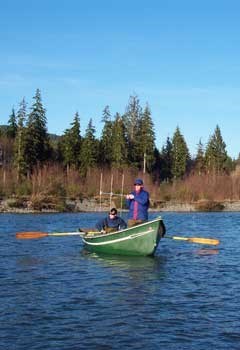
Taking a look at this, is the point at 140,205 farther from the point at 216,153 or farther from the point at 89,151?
the point at 216,153

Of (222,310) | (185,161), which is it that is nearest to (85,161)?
(185,161)

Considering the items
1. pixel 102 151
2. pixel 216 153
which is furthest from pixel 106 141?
pixel 216 153

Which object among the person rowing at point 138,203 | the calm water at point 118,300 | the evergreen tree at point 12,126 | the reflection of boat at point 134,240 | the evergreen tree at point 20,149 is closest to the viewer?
the calm water at point 118,300

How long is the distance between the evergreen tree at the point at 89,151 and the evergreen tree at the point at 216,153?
2614 centimetres

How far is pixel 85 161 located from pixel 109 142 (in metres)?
7.94

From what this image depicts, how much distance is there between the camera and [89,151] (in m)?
74.8

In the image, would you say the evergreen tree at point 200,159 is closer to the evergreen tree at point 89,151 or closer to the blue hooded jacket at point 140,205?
the evergreen tree at point 89,151

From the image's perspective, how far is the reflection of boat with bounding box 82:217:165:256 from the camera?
A: 61.8ft

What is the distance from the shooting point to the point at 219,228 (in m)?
35.3

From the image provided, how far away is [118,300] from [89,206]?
41.9 meters

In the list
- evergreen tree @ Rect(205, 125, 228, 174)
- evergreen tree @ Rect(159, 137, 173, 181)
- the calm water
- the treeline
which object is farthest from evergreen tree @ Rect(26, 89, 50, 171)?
the calm water

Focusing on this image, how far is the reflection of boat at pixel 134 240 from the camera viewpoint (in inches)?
741

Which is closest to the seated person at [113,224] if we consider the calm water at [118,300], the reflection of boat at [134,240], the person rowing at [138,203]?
the reflection of boat at [134,240]

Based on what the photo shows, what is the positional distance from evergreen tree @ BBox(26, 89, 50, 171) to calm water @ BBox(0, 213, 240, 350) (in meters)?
47.4
